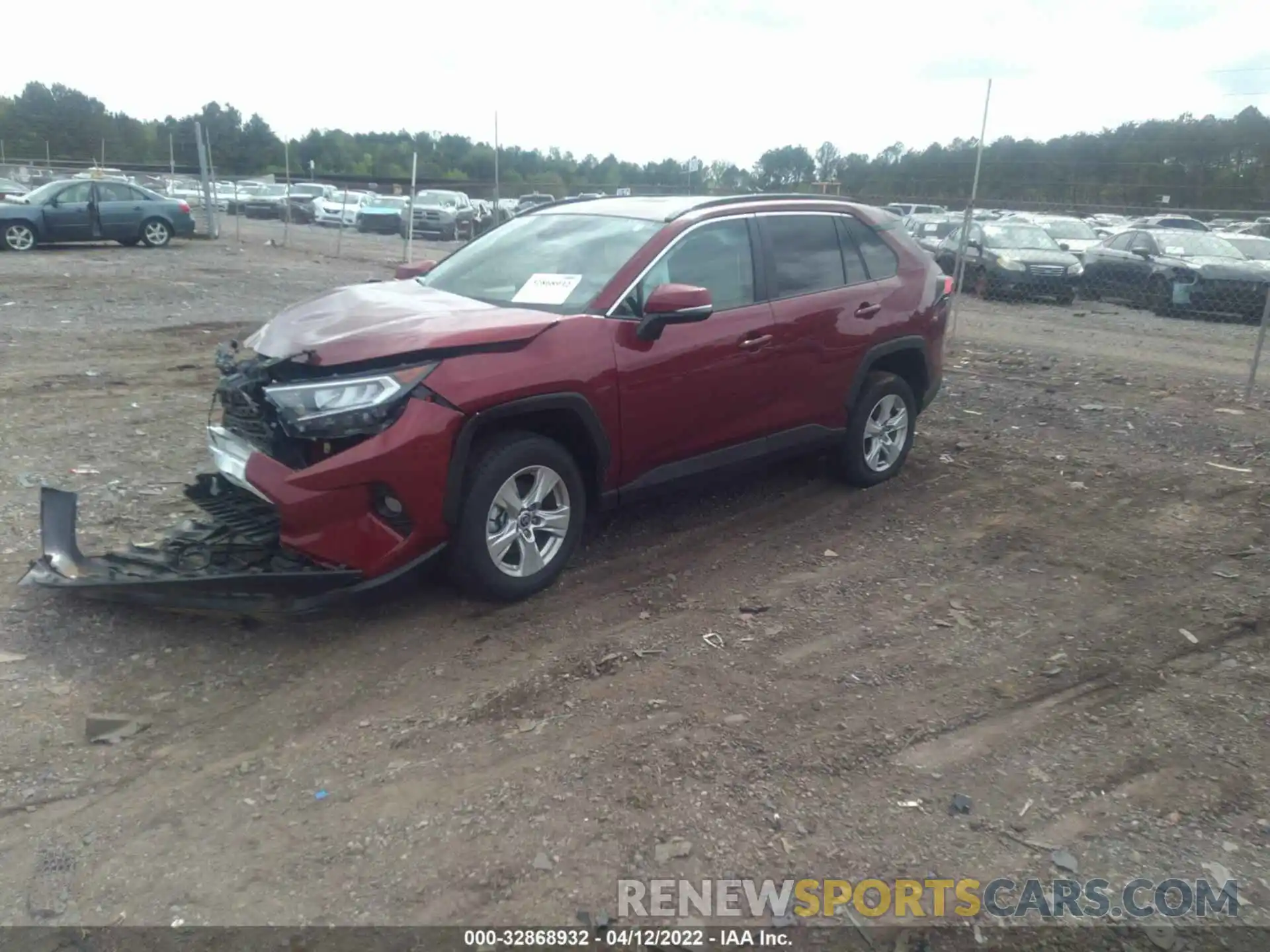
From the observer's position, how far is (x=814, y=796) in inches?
131

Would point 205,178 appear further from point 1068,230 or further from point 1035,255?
point 1068,230

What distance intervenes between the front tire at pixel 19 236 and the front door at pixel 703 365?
712 inches

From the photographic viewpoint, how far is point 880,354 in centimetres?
617

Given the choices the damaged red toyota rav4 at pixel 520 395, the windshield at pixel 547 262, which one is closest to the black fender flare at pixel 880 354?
the damaged red toyota rav4 at pixel 520 395

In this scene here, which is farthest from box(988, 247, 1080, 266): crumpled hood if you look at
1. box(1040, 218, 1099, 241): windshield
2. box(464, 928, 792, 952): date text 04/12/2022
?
box(464, 928, 792, 952): date text 04/12/2022

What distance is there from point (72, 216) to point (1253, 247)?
21.5 m

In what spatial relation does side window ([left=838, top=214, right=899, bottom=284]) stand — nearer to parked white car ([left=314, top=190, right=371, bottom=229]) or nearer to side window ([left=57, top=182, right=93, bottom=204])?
side window ([left=57, top=182, right=93, bottom=204])

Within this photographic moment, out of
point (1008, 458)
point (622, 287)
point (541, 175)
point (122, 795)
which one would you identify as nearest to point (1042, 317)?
point (1008, 458)

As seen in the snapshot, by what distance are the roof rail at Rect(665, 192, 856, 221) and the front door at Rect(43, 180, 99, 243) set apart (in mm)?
17928

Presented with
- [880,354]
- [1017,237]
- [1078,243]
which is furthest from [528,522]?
[1078,243]

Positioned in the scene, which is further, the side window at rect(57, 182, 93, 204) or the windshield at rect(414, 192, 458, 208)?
the windshield at rect(414, 192, 458, 208)

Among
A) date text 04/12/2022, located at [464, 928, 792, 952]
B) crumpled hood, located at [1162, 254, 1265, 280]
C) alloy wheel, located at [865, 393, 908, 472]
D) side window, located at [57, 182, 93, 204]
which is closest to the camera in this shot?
date text 04/12/2022, located at [464, 928, 792, 952]

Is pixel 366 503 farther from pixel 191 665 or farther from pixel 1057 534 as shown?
pixel 1057 534

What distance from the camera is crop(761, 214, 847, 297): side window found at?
18.6 ft
